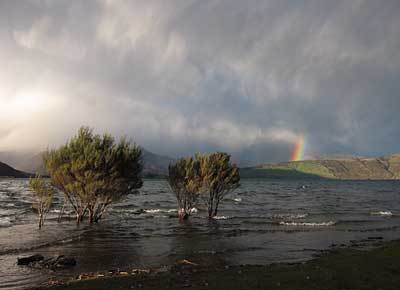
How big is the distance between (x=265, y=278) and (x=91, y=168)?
2813cm

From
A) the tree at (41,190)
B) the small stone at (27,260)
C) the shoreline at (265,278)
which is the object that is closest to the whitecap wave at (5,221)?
the tree at (41,190)

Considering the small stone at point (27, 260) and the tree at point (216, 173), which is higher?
the tree at point (216, 173)

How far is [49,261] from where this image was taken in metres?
23.4

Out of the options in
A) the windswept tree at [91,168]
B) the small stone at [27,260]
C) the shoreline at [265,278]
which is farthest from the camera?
the windswept tree at [91,168]

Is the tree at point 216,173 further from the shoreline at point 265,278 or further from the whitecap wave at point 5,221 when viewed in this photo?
the whitecap wave at point 5,221

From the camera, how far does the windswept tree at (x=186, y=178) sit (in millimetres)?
48188

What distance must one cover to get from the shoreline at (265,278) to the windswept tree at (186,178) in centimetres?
2593

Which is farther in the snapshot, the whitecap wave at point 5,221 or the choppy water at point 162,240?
the whitecap wave at point 5,221

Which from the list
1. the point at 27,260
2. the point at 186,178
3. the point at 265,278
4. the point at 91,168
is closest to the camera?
the point at 265,278

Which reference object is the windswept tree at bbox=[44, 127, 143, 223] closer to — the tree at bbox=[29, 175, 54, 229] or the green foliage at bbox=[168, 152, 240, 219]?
the tree at bbox=[29, 175, 54, 229]

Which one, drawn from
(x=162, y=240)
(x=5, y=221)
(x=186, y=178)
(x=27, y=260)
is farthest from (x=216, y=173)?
(x=5, y=221)

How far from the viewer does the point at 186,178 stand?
159 feet

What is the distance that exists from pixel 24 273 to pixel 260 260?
1618 cm

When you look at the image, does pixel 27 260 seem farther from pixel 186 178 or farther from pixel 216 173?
pixel 216 173
